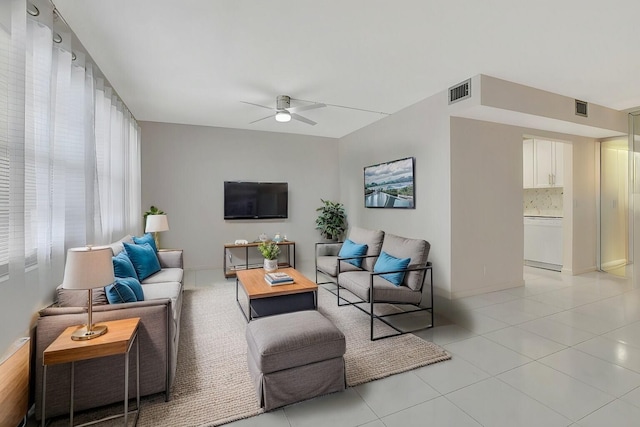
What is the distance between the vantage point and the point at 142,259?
11.5ft

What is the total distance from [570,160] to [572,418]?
4.95 meters

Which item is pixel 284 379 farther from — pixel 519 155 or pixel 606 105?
pixel 606 105

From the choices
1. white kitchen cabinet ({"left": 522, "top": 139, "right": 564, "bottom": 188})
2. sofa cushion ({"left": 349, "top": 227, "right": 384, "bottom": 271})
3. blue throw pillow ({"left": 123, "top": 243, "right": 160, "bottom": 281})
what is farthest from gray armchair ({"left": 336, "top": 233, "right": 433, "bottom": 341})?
white kitchen cabinet ({"left": 522, "top": 139, "right": 564, "bottom": 188})

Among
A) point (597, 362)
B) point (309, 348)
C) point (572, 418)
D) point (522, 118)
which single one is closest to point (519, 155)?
point (522, 118)

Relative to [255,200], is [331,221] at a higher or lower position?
lower

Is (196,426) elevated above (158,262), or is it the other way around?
(158,262)

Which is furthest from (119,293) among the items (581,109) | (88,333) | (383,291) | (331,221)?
(581,109)

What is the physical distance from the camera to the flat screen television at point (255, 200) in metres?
6.05

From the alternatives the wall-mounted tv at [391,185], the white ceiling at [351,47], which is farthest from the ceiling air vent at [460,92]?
the wall-mounted tv at [391,185]

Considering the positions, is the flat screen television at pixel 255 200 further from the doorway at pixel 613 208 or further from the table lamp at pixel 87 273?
the doorway at pixel 613 208

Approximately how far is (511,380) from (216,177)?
18.1 ft

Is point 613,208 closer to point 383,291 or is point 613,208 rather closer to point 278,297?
point 383,291

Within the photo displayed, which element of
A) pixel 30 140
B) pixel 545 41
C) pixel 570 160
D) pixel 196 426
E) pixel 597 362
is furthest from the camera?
pixel 570 160

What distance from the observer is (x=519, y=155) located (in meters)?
4.54
